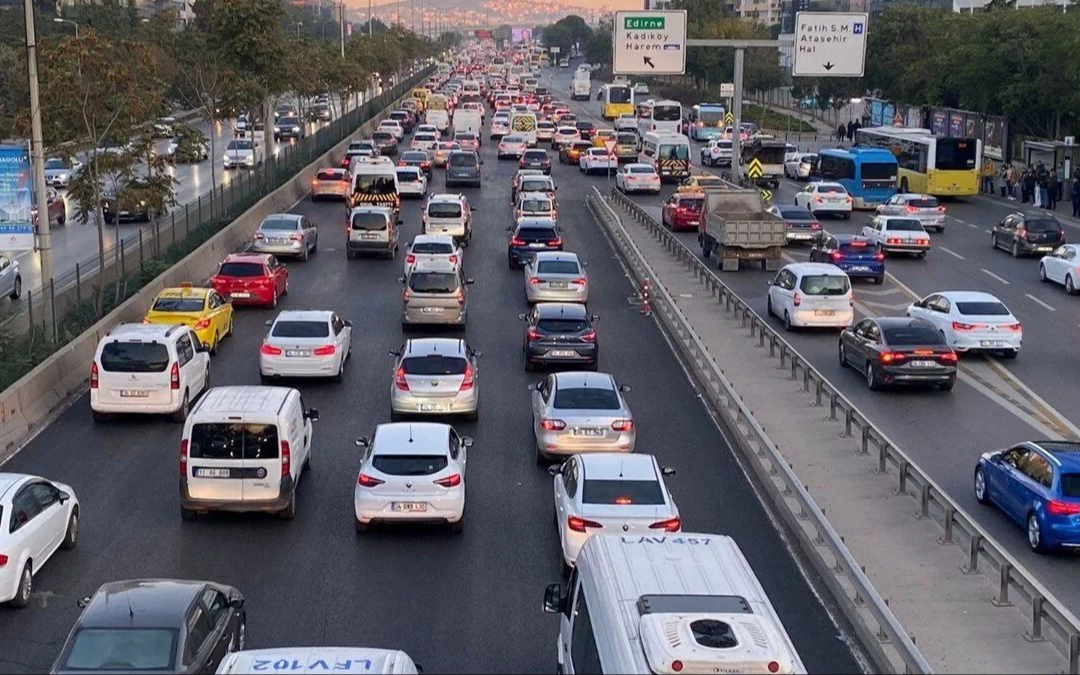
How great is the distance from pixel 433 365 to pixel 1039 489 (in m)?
9.89

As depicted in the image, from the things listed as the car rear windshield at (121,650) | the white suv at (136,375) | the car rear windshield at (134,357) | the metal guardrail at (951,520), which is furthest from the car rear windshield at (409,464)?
the car rear windshield at (134,357)

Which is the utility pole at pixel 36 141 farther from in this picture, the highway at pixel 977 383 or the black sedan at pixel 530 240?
the highway at pixel 977 383

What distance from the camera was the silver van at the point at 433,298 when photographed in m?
30.6

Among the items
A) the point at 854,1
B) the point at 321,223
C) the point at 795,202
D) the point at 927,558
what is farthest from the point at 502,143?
the point at 854,1

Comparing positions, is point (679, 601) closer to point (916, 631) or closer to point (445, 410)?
point (916, 631)

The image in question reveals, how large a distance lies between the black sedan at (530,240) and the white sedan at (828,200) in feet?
56.6

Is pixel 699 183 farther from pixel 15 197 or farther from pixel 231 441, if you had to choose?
pixel 231 441

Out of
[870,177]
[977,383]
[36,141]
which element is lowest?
[977,383]

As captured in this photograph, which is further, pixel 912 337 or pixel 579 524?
pixel 912 337

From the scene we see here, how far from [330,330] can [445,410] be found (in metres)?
4.16

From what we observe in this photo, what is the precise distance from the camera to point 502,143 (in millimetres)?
77312

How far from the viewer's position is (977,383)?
1061 inches

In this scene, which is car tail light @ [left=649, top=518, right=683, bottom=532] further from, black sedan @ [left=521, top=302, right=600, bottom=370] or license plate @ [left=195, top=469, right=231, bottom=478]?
black sedan @ [left=521, top=302, right=600, bottom=370]

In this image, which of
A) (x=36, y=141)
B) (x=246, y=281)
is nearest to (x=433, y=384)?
(x=36, y=141)
